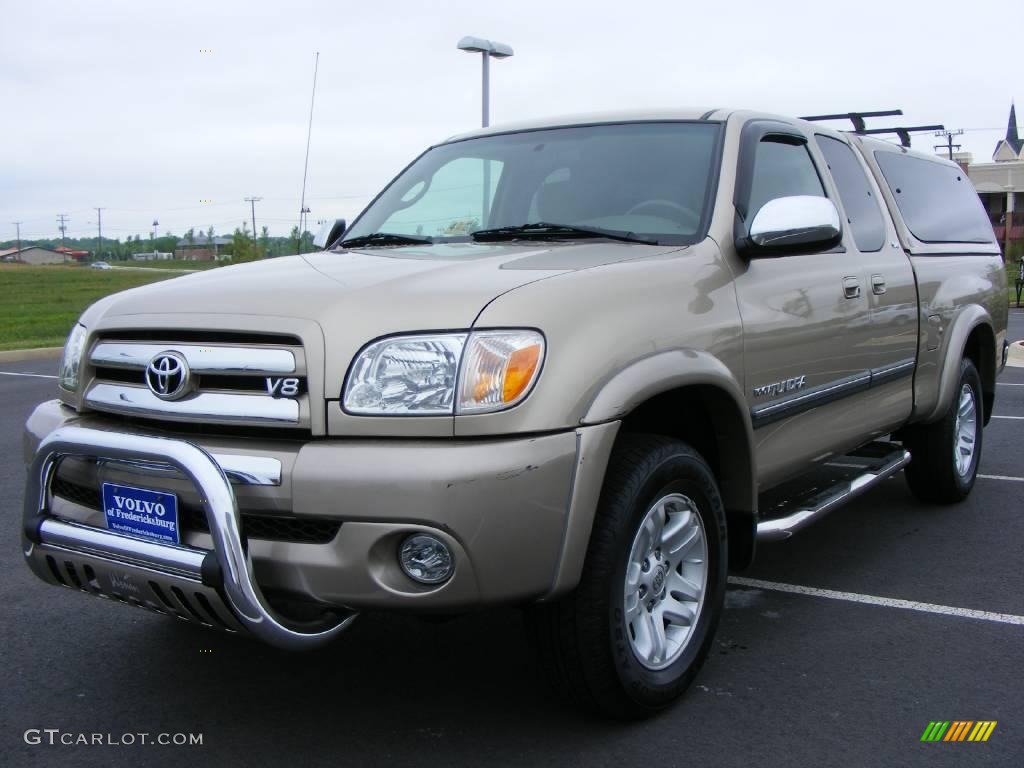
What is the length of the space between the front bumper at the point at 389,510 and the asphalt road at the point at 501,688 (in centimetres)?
59

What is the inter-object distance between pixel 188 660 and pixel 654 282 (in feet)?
6.72

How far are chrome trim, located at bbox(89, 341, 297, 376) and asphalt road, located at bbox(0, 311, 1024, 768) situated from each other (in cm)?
108

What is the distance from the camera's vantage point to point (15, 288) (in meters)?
55.2

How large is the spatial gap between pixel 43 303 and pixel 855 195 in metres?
41.5

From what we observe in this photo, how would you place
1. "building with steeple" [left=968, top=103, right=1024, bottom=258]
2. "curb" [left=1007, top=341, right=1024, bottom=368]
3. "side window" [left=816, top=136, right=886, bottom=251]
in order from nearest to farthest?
"side window" [left=816, top=136, right=886, bottom=251], "curb" [left=1007, top=341, right=1024, bottom=368], "building with steeple" [left=968, top=103, right=1024, bottom=258]

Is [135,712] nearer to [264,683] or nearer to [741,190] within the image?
[264,683]

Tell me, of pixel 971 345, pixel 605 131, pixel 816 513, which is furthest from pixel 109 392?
pixel 971 345

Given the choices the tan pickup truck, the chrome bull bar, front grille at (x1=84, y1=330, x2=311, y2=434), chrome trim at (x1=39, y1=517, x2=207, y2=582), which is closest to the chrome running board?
the tan pickup truck

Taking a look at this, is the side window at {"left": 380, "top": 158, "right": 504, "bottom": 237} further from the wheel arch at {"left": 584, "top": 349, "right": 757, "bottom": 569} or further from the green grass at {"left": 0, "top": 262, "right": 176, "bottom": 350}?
the wheel arch at {"left": 584, "top": 349, "right": 757, "bottom": 569}

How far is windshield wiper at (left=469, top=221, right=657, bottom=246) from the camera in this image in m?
3.62

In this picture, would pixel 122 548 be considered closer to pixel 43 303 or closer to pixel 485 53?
pixel 485 53

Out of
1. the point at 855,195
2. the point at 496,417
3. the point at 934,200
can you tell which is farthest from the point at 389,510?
the point at 934,200

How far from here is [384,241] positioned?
411cm

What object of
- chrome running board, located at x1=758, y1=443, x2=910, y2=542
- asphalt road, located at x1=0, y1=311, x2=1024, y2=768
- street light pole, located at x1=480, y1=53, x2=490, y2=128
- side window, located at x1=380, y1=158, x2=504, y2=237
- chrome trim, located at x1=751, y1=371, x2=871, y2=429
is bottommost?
asphalt road, located at x1=0, y1=311, x2=1024, y2=768
